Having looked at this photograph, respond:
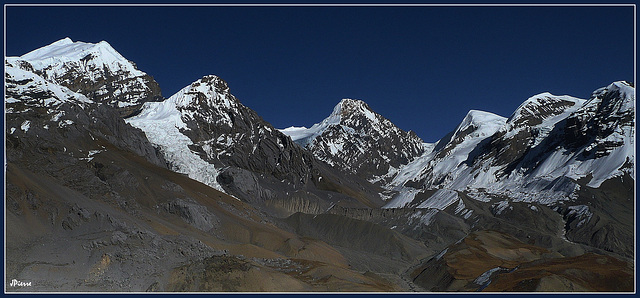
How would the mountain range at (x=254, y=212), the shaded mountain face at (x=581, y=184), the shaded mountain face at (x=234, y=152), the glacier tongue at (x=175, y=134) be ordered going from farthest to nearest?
the shaded mountain face at (x=234, y=152)
the glacier tongue at (x=175, y=134)
the shaded mountain face at (x=581, y=184)
the mountain range at (x=254, y=212)

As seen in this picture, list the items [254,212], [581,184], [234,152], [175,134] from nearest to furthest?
[254,212]
[581,184]
[175,134]
[234,152]

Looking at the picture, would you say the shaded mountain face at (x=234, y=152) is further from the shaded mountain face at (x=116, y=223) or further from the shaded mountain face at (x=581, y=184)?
the shaded mountain face at (x=581, y=184)

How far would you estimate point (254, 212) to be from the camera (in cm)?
10762

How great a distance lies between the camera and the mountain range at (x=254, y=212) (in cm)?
4166

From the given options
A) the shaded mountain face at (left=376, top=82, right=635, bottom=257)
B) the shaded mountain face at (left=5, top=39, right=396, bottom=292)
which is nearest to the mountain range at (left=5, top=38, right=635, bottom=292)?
the shaded mountain face at (left=5, top=39, right=396, bottom=292)

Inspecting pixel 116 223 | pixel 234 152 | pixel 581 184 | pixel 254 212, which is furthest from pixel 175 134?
pixel 116 223

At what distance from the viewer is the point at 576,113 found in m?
184

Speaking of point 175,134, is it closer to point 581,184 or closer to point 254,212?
point 254,212

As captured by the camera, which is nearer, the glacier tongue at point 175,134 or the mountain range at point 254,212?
the mountain range at point 254,212

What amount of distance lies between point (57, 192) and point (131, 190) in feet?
98.9

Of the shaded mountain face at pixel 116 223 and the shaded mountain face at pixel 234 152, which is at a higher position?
the shaded mountain face at pixel 234 152

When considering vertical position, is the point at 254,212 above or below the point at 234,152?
below

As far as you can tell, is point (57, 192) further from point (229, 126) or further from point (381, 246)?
point (229, 126)

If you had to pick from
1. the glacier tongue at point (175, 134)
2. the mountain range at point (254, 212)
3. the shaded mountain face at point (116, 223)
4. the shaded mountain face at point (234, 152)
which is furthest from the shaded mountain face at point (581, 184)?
the glacier tongue at point (175, 134)
